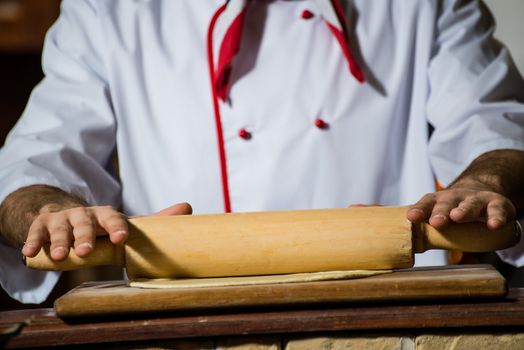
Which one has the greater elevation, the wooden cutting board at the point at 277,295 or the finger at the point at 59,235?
the finger at the point at 59,235

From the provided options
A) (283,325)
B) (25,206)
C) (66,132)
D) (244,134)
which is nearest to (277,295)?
(283,325)

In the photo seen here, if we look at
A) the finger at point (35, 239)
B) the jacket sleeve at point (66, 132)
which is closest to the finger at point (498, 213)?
the finger at point (35, 239)

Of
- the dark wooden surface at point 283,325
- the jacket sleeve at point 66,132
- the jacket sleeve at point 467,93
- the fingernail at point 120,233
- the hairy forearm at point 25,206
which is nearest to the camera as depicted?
the dark wooden surface at point 283,325

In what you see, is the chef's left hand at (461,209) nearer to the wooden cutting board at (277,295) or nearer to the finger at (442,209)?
the finger at (442,209)

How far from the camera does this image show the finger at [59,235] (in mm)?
987

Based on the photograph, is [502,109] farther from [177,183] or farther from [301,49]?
[177,183]

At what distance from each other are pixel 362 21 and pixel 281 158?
36 cm

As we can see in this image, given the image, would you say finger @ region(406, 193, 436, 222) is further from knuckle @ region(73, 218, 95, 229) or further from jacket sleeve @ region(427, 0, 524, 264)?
jacket sleeve @ region(427, 0, 524, 264)

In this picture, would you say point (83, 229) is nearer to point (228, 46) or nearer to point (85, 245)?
point (85, 245)

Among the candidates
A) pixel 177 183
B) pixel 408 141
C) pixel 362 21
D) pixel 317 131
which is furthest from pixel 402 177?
pixel 177 183

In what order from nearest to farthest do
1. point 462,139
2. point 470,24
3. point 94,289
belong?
point 94,289, point 462,139, point 470,24

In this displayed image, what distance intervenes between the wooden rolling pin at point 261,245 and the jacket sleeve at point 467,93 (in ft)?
2.09

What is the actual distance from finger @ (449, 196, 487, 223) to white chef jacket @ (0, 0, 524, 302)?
→ 582 millimetres

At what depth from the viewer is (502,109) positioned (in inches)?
65.9
